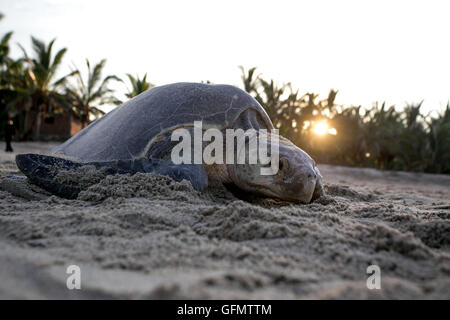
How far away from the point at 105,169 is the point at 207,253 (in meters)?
1.40

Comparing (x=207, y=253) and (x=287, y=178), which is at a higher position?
(x=287, y=178)

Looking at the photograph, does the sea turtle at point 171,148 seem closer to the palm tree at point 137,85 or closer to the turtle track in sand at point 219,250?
the turtle track in sand at point 219,250

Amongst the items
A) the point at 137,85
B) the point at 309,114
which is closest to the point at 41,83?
the point at 137,85

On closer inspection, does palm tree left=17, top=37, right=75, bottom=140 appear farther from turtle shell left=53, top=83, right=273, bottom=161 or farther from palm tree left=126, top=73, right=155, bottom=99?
turtle shell left=53, top=83, right=273, bottom=161

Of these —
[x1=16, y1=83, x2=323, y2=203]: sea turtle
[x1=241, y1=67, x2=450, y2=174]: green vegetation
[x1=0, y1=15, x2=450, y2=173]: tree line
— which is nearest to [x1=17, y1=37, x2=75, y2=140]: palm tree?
[x1=0, y1=15, x2=450, y2=173]: tree line

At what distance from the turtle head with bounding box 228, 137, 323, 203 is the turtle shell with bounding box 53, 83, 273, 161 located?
0.60 m

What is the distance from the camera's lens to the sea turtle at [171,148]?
7.52ft

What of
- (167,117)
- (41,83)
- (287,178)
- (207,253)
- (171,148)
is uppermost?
(41,83)

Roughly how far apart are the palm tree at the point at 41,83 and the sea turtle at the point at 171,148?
17.3 meters

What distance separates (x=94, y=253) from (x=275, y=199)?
5.02 ft

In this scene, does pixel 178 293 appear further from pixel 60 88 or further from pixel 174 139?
pixel 60 88

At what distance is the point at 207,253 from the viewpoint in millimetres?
1172

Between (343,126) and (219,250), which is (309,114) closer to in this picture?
(343,126)

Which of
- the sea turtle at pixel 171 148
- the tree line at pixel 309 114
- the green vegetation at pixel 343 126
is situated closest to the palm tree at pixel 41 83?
the tree line at pixel 309 114
